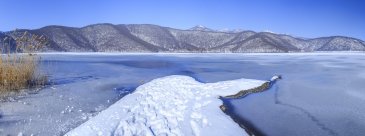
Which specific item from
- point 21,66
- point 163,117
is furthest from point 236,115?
point 21,66

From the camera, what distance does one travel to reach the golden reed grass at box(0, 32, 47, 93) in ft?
33.9

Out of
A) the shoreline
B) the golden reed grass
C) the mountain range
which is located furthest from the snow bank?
the mountain range

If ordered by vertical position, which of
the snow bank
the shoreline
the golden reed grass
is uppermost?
the golden reed grass

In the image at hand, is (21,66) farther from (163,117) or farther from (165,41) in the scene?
(165,41)

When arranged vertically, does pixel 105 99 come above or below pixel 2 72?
below

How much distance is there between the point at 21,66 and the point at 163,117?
5.65 metres

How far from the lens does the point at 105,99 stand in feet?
33.1

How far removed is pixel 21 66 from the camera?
11.0 meters

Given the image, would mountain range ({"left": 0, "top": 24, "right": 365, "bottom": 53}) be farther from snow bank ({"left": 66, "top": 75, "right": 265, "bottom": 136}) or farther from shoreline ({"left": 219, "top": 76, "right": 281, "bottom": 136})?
snow bank ({"left": 66, "top": 75, "right": 265, "bottom": 136})

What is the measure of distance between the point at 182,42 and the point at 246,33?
92.0 ft

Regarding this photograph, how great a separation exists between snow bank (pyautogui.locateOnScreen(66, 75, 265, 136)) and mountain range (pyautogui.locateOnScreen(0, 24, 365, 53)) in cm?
11335

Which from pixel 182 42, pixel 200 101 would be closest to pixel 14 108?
pixel 200 101

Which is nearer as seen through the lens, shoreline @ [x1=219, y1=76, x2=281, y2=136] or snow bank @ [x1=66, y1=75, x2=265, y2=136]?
snow bank @ [x1=66, y1=75, x2=265, y2=136]

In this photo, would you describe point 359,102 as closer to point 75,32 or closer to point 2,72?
point 2,72
